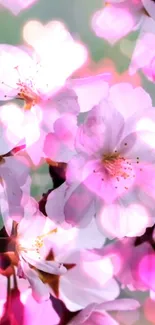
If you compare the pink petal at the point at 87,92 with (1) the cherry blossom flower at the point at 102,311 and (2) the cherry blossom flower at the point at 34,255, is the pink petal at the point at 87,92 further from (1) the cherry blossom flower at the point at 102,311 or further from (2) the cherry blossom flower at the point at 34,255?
(1) the cherry blossom flower at the point at 102,311

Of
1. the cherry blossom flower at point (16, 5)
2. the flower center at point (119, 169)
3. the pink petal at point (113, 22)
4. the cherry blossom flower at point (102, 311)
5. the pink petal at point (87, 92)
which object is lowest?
the cherry blossom flower at point (102, 311)

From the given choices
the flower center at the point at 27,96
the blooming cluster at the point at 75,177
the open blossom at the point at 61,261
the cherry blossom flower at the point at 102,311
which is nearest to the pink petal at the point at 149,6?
the blooming cluster at the point at 75,177

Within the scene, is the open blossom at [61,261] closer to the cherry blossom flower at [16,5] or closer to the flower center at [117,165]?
the flower center at [117,165]

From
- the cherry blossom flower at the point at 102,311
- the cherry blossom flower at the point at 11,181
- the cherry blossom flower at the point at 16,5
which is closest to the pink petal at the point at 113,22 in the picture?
the cherry blossom flower at the point at 16,5

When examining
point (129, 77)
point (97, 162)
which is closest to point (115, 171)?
point (97, 162)

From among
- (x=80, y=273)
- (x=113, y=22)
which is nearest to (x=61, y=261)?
(x=80, y=273)

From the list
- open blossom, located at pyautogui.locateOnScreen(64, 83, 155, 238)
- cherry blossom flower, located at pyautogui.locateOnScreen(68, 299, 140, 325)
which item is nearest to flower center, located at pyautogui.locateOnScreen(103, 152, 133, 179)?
open blossom, located at pyautogui.locateOnScreen(64, 83, 155, 238)

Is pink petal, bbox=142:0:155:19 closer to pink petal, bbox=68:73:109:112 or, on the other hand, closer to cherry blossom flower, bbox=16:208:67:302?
pink petal, bbox=68:73:109:112

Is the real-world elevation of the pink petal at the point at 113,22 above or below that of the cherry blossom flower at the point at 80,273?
above

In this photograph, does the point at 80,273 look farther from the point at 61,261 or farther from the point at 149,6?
the point at 149,6
